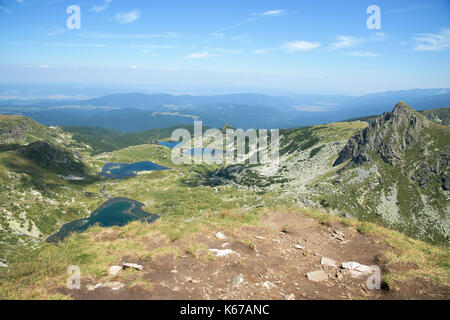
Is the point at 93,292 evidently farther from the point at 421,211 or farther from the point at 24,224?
the point at 24,224

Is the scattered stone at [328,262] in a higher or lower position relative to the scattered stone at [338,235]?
higher

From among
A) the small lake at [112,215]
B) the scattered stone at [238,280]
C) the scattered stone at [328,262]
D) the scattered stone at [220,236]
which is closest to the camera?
the scattered stone at [238,280]

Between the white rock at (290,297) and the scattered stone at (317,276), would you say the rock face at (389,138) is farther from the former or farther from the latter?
the white rock at (290,297)

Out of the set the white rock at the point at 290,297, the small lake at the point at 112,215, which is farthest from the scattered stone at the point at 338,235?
the small lake at the point at 112,215

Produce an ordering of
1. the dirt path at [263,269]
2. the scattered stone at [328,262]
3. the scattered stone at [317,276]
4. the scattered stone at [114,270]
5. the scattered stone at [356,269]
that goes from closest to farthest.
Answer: the dirt path at [263,269]
the scattered stone at [114,270]
the scattered stone at [317,276]
the scattered stone at [356,269]
the scattered stone at [328,262]

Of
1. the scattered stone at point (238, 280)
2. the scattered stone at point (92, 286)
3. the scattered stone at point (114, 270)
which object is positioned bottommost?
the scattered stone at point (238, 280)
